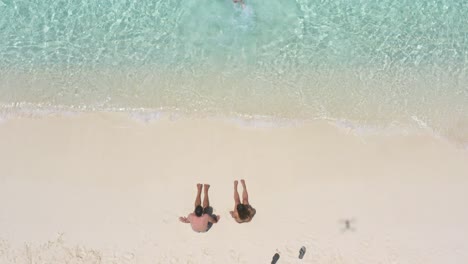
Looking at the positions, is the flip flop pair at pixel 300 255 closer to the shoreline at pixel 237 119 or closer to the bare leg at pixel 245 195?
the bare leg at pixel 245 195

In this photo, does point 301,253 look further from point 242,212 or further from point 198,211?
point 198,211

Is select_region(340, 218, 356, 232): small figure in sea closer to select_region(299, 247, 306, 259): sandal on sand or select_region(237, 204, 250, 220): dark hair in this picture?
select_region(299, 247, 306, 259): sandal on sand

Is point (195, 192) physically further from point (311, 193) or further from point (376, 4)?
point (376, 4)

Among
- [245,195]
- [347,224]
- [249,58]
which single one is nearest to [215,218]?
[245,195]

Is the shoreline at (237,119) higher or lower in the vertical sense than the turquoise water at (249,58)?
lower

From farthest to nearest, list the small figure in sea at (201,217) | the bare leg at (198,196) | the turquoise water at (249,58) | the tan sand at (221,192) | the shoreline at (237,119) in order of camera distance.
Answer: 1. the turquoise water at (249,58)
2. the shoreline at (237,119)
3. the bare leg at (198,196)
4. the tan sand at (221,192)
5. the small figure in sea at (201,217)

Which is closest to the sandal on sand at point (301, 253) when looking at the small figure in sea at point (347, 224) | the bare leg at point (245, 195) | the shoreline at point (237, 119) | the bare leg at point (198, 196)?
the small figure in sea at point (347, 224)

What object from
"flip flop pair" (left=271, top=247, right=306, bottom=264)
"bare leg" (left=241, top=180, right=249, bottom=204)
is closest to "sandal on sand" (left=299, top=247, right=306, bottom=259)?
"flip flop pair" (left=271, top=247, right=306, bottom=264)
